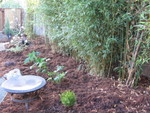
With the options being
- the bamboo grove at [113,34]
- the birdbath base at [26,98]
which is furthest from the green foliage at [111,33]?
the birdbath base at [26,98]

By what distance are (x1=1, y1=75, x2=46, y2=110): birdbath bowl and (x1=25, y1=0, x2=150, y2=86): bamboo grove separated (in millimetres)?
982

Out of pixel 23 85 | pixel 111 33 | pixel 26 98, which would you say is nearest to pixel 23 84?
pixel 23 85

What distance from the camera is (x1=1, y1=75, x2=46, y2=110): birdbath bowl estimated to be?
186 centimetres

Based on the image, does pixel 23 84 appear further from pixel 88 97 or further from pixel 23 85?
pixel 88 97

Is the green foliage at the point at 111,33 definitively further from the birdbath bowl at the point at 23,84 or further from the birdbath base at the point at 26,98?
the birdbath base at the point at 26,98

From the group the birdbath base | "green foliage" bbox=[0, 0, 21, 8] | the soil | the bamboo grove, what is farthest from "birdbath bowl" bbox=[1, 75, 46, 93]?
"green foliage" bbox=[0, 0, 21, 8]

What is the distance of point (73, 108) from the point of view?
1935 millimetres

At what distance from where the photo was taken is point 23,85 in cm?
204

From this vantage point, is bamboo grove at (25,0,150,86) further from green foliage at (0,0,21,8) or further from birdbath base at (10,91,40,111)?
green foliage at (0,0,21,8)

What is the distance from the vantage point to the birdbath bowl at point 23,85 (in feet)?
6.09

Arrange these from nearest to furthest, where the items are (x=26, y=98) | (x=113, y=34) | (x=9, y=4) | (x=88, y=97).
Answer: (x=26, y=98), (x=88, y=97), (x=113, y=34), (x=9, y=4)

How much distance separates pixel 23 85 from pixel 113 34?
1387mm

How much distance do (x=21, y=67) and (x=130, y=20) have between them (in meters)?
2.17

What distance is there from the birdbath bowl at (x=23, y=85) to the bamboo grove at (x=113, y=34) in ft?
3.22
